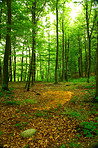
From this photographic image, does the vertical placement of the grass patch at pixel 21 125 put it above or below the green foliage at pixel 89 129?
below

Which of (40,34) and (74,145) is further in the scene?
(40,34)

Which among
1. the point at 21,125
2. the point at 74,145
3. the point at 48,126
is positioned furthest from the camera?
the point at 21,125

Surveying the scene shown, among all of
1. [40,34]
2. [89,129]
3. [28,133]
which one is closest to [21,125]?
[28,133]

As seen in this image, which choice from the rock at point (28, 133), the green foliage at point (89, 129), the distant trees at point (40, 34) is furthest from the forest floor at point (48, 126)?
the distant trees at point (40, 34)

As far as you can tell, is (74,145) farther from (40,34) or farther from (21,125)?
(40,34)

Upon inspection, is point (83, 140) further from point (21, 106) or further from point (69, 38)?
point (69, 38)

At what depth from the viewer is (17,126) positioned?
5398mm

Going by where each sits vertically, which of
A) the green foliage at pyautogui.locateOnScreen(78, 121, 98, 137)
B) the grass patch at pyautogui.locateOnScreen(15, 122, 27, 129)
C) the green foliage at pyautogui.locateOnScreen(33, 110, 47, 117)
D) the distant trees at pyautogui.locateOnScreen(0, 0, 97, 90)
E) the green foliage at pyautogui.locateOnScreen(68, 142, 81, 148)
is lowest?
the grass patch at pyautogui.locateOnScreen(15, 122, 27, 129)

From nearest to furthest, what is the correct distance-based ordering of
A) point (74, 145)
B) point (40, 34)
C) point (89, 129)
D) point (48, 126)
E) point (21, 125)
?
1. point (74, 145)
2. point (89, 129)
3. point (48, 126)
4. point (21, 125)
5. point (40, 34)

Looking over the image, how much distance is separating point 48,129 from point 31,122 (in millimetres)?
1227

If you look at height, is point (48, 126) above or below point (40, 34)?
below

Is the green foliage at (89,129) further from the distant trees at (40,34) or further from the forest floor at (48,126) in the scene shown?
the distant trees at (40,34)

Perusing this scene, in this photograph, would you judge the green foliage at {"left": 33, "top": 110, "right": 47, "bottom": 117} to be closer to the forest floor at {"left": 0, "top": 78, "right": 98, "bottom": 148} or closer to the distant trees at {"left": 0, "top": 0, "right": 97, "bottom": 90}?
the forest floor at {"left": 0, "top": 78, "right": 98, "bottom": 148}

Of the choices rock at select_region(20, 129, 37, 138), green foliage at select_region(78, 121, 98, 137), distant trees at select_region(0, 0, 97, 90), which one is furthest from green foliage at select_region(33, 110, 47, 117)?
distant trees at select_region(0, 0, 97, 90)
